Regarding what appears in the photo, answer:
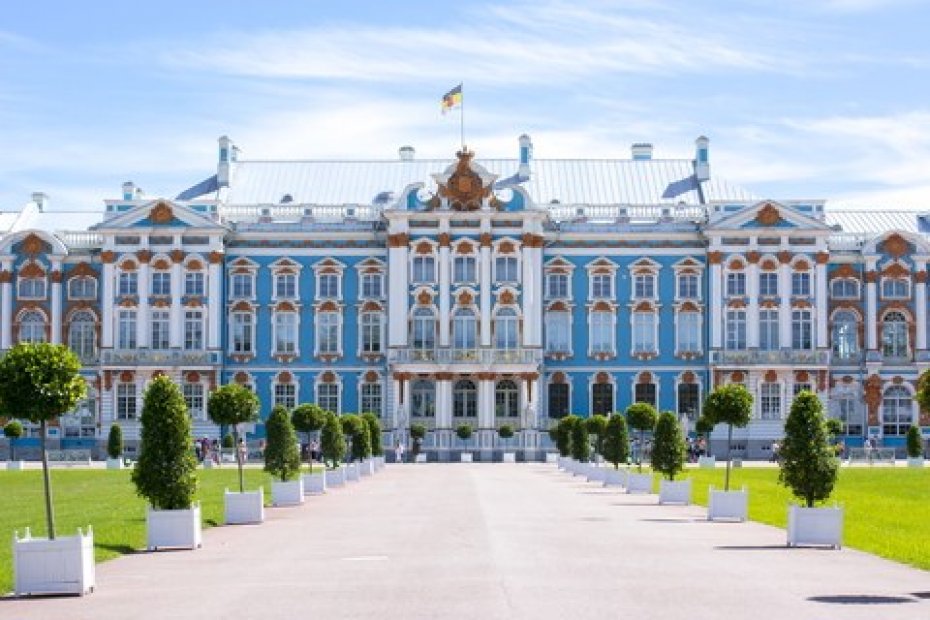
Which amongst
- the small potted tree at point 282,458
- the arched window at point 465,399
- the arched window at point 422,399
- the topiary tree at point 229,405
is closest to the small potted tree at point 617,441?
the small potted tree at point 282,458

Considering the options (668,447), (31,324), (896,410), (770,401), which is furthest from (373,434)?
(896,410)

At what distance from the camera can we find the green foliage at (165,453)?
2908 centimetres

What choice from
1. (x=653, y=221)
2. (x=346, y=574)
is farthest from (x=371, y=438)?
(x=346, y=574)

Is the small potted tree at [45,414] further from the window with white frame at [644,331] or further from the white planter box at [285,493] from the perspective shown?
the window with white frame at [644,331]

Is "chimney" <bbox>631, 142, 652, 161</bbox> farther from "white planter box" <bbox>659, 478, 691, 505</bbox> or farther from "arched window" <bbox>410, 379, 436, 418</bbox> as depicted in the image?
"white planter box" <bbox>659, 478, 691, 505</bbox>

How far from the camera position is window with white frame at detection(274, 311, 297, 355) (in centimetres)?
9419

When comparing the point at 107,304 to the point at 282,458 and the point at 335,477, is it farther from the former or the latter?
the point at 282,458

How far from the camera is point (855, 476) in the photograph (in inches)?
2470

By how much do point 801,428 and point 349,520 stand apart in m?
10.7

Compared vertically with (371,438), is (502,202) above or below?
above

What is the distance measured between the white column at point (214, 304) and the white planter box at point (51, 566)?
2794 inches

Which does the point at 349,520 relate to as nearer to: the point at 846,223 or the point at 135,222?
the point at 135,222

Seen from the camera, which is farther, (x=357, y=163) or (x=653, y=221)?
(x=357, y=163)

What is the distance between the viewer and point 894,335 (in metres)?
94.2
